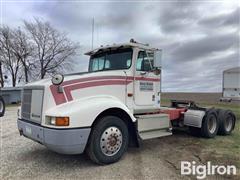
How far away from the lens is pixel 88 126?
472cm

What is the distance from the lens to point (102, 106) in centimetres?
493

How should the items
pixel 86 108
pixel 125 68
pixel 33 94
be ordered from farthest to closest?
pixel 125 68, pixel 33 94, pixel 86 108

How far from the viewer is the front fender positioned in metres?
4.50

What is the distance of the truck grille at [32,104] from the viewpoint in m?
4.84

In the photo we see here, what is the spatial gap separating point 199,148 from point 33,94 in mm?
4301

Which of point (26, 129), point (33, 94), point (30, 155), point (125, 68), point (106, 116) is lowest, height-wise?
point (30, 155)

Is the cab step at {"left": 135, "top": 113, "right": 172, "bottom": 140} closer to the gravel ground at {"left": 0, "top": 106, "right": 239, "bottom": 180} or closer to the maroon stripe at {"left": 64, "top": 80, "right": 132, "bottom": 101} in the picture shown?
the gravel ground at {"left": 0, "top": 106, "right": 239, "bottom": 180}

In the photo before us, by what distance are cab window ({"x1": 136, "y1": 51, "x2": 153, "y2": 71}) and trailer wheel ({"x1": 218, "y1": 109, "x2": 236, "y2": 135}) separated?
367 centimetres

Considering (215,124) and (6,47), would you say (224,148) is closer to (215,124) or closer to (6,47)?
(215,124)

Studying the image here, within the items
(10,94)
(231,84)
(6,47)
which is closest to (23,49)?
(6,47)

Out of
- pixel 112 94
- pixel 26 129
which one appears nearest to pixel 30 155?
pixel 26 129

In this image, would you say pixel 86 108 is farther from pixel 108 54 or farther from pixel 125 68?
pixel 108 54

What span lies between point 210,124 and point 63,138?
17.6 feet

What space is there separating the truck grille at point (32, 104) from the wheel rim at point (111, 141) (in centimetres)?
129
